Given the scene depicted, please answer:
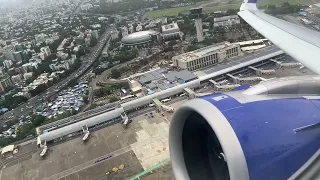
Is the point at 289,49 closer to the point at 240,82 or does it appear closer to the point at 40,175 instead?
the point at 40,175

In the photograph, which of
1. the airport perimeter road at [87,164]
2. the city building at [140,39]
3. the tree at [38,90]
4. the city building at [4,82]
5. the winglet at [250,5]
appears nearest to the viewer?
the winglet at [250,5]

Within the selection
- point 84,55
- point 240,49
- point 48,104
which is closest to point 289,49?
point 240,49

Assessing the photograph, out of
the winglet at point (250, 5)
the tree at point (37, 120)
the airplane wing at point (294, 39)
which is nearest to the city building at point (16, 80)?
the tree at point (37, 120)

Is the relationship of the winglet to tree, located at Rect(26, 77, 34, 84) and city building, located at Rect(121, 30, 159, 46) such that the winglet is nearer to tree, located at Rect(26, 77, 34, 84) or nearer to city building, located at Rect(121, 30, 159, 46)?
tree, located at Rect(26, 77, 34, 84)

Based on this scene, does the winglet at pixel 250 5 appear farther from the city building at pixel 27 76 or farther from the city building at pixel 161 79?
the city building at pixel 27 76

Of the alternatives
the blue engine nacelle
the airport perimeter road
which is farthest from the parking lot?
the blue engine nacelle

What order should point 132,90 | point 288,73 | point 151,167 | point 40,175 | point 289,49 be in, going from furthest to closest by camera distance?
1. point 132,90
2. point 288,73
3. point 40,175
4. point 151,167
5. point 289,49

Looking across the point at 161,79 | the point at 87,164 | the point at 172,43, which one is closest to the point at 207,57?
the point at 161,79

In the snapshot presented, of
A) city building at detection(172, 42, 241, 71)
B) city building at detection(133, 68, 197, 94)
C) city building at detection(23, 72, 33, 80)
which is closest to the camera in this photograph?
city building at detection(133, 68, 197, 94)
